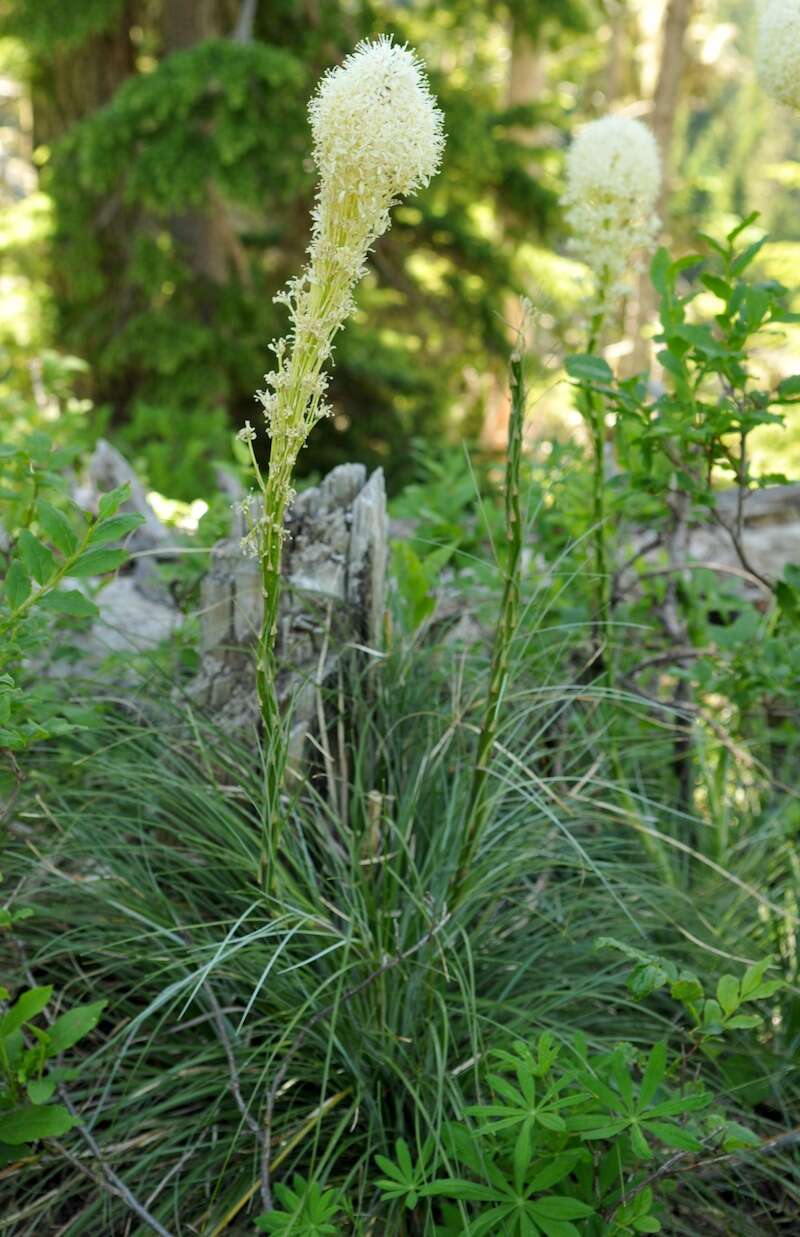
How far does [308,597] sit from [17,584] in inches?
30.6

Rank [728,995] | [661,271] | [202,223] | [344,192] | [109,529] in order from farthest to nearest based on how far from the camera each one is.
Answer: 1. [202,223]
2. [661,271]
3. [109,529]
4. [728,995]
5. [344,192]

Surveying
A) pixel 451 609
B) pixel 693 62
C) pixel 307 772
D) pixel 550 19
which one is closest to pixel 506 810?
pixel 307 772

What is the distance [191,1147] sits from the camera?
1.90m

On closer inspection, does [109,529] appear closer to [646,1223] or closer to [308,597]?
[308,597]

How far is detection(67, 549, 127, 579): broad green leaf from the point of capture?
1.80 meters

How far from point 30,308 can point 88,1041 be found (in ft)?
17.4

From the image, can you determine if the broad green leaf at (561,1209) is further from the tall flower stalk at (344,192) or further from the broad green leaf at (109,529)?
the broad green leaf at (109,529)

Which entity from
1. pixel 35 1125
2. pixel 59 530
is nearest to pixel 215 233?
pixel 59 530

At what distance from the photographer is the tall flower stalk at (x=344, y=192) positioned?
1.48 meters

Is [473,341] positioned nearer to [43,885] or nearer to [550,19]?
[550,19]

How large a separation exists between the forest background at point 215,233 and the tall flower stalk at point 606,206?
2.75 meters

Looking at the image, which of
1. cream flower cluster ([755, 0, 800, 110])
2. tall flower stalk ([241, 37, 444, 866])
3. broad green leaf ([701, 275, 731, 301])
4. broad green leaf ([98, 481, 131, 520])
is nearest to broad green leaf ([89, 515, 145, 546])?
broad green leaf ([98, 481, 131, 520])

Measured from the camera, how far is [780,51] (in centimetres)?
210

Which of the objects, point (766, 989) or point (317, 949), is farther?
point (317, 949)
